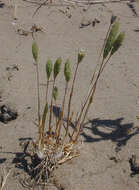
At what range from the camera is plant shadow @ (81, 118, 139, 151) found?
169 cm

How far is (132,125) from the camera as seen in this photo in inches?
70.1

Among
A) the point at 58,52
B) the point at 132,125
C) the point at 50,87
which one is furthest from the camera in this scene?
the point at 58,52

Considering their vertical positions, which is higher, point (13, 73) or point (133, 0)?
point (133, 0)

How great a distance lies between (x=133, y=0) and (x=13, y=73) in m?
2.35

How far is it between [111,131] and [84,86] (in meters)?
0.60

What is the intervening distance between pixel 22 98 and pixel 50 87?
28cm

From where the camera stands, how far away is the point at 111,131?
1.76 meters

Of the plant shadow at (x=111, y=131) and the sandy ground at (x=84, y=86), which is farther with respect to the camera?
the plant shadow at (x=111, y=131)

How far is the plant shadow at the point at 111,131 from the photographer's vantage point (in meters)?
1.69

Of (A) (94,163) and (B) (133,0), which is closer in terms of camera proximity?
(A) (94,163)

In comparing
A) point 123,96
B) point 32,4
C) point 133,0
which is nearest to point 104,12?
point 133,0

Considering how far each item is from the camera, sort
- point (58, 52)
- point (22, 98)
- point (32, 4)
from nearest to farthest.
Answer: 1. point (22, 98)
2. point (58, 52)
3. point (32, 4)

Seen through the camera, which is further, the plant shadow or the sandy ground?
the plant shadow

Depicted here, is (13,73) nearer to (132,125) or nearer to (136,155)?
(132,125)
